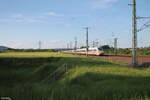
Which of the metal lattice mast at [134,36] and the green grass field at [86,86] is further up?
the metal lattice mast at [134,36]

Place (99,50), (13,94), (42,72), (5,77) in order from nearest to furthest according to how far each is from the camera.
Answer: (13,94) < (42,72) < (5,77) < (99,50)

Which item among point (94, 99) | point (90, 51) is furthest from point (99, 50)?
point (94, 99)

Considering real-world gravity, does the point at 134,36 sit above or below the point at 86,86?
above

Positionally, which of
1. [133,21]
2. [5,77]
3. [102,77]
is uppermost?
[133,21]

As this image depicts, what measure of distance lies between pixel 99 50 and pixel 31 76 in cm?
2912

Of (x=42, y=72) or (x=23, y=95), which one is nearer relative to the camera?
(x=23, y=95)

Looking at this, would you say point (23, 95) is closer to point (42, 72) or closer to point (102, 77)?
point (102, 77)

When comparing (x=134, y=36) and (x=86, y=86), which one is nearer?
(x=86, y=86)

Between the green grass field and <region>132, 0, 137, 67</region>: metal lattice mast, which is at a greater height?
<region>132, 0, 137, 67</region>: metal lattice mast

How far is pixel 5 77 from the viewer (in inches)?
879

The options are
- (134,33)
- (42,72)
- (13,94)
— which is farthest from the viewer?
(42,72)

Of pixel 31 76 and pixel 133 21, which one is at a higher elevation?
pixel 133 21

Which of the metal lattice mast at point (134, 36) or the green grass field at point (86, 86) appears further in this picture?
the metal lattice mast at point (134, 36)

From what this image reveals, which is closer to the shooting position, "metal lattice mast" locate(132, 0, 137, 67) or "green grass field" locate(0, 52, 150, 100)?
"green grass field" locate(0, 52, 150, 100)
